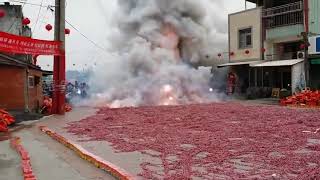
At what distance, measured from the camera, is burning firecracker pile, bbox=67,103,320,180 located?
7.74m

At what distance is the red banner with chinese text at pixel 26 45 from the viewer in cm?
1898

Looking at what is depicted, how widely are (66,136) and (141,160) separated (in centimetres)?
523

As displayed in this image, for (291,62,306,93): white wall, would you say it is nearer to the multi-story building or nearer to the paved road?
the multi-story building

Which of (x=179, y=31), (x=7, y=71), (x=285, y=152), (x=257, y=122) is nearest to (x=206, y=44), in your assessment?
(x=179, y=31)

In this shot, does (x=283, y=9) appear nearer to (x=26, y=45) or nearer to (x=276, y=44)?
(x=276, y=44)

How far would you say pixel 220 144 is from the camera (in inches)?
419

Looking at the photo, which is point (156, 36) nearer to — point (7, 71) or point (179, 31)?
point (179, 31)

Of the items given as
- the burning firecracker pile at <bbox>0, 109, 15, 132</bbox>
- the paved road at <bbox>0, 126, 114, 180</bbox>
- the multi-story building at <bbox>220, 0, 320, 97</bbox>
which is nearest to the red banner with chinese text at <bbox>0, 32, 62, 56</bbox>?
the burning firecracker pile at <bbox>0, 109, 15, 132</bbox>

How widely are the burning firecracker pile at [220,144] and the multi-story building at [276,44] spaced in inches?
515

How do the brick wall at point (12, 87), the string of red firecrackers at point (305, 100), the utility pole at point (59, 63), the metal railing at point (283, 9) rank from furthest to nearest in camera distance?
the metal railing at point (283, 9) → the string of red firecrackers at point (305, 100) → the utility pole at point (59, 63) → the brick wall at point (12, 87)

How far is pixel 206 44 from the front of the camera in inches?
1337

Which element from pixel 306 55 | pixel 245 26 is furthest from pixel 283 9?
pixel 306 55

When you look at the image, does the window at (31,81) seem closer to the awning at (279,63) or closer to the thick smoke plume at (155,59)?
the thick smoke plume at (155,59)

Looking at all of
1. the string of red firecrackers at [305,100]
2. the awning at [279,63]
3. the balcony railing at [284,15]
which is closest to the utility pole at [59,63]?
the string of red firecrackers at [305,100]
